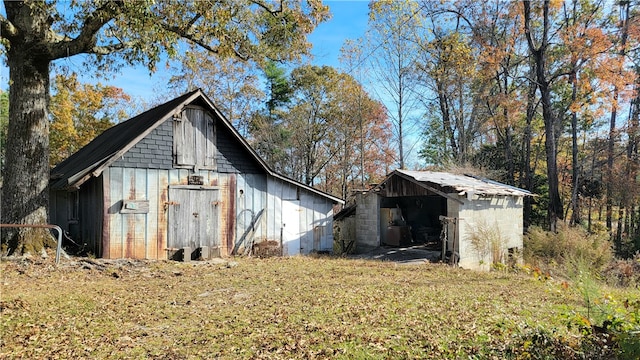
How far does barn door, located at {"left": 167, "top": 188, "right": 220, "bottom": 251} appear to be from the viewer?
42.6 feet

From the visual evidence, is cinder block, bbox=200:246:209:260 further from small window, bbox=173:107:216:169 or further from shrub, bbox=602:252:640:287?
shrub, bbox=602:252:640:287

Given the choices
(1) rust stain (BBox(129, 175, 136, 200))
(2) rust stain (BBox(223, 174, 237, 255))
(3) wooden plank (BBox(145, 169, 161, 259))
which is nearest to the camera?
(1) rust stain (BBox(129, 175, 136, 200))

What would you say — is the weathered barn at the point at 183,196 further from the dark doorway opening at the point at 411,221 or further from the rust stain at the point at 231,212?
the dark doorway opening at the point at 411,221

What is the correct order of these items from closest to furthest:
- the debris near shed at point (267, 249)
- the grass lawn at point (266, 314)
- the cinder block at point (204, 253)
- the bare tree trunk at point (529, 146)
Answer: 1. the grass lawn at point (266, 314)
2. the cinder block at point (204, 253)
3. the debris near shed at point (267, 249)
4. the bare tree trunk at point (529, 146)

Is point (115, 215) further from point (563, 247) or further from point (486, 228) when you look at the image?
point (563, 247)

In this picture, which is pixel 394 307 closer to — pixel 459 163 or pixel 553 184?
pixel 553 184

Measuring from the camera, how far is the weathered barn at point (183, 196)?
1198 centimetres

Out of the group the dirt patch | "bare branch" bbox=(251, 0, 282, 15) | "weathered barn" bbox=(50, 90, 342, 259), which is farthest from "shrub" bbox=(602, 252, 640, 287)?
"bare branch" bbox=(251, 0, 282, 15)

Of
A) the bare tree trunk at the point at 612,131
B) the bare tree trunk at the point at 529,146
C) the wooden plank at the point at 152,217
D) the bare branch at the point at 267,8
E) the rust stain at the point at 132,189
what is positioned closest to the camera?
the rust stain at the point at 132,189

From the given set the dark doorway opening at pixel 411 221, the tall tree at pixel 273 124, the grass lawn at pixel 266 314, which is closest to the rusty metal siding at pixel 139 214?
the grass lawn at pixel 266 314

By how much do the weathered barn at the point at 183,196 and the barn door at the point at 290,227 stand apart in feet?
0.12

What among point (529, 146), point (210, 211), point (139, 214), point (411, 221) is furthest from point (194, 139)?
point (529, 146)

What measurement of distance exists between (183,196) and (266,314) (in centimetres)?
765

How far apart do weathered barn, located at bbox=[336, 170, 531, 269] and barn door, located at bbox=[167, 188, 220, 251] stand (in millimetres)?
5927
